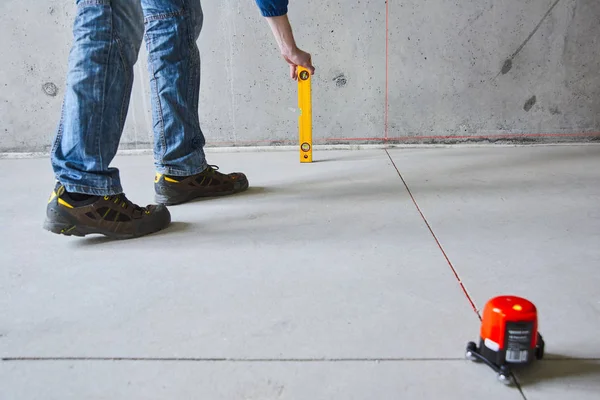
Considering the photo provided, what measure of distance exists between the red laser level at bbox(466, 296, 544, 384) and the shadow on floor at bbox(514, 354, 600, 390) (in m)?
0.03

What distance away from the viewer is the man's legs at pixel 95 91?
1446mm

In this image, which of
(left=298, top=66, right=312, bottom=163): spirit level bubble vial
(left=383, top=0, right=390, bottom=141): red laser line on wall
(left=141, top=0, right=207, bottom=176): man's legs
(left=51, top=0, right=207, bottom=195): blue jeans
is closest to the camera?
(left=51, top=0, right=207, bottom=195): blue jeans

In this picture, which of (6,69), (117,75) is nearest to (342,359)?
(117,75)

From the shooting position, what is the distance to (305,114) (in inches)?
99.0

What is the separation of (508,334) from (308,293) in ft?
1.60

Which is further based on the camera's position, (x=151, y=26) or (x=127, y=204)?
(x=151, y=26)

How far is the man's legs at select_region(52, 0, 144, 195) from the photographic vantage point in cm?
145

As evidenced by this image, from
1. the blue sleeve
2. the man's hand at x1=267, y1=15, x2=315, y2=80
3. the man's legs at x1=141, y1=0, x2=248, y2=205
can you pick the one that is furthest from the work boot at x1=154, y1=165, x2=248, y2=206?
the blue sleeve

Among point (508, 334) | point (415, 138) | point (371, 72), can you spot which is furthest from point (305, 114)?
point (508, 334)

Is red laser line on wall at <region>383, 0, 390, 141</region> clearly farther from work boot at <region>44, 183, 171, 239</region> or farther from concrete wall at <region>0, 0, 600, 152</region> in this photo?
work boot at <region>44, 183, 171, 239</region>

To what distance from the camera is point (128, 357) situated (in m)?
0.99

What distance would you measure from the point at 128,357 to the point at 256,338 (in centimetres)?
24

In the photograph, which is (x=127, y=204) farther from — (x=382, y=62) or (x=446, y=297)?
(x=382, y=62)

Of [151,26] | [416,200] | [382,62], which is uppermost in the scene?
[151,26]
